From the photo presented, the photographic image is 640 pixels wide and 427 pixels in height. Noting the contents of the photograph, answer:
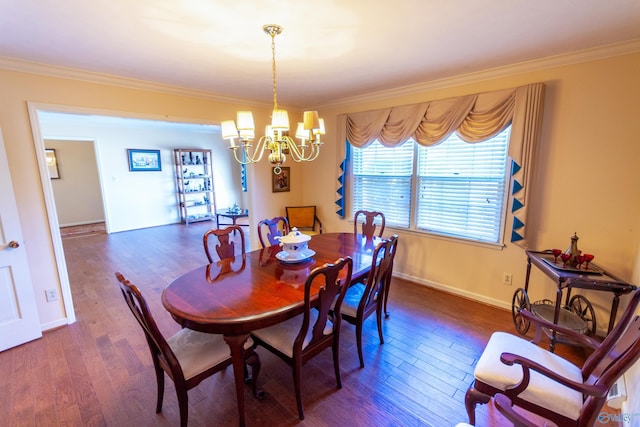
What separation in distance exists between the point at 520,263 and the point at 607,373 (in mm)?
1864

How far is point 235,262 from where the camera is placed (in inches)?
91.6

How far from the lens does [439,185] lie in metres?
3.26

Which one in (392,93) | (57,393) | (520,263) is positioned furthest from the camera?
(392,93)

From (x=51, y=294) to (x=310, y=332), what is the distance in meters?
2.60

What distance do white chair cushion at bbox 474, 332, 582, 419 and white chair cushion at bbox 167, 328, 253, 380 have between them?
4.45ft

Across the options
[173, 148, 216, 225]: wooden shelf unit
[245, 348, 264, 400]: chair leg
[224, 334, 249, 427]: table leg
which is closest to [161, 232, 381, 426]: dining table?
[224, 334, 249, 427]: table leg

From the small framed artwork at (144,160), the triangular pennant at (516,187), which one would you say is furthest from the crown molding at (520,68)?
the small framed artwork at (144,160)

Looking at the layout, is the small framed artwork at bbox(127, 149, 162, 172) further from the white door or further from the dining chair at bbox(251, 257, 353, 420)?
the dining chair at bbox(251, 257, 353, 420)

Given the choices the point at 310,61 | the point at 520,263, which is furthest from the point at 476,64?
the point at 520,263

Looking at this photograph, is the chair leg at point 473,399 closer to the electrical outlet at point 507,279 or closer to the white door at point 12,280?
the electrical outlet at point 507,279

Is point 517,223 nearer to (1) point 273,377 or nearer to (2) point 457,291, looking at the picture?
(2) point 457,291

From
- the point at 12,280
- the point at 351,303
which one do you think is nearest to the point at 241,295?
the point at 351,303

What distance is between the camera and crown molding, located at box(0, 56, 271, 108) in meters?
2.27

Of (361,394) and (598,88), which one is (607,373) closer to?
(361,394)
